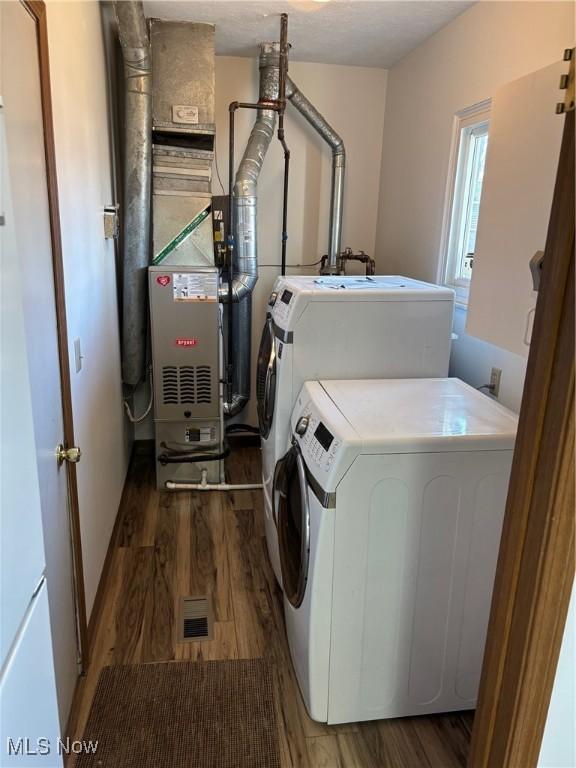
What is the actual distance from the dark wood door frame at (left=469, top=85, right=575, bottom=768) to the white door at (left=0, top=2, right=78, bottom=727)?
0.98 metres

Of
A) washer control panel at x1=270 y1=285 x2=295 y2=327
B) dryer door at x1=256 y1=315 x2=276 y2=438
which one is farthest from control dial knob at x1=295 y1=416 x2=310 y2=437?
washer control panel at x1=270 y1=285 x2=295 y2=327

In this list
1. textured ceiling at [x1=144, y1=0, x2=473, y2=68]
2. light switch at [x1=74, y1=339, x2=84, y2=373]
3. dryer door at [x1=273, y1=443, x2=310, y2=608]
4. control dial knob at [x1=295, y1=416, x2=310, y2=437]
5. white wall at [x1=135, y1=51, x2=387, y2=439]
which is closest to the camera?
dryer door at [x1=273, y1=443, x2=310, y2=608]

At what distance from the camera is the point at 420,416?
1.68 m

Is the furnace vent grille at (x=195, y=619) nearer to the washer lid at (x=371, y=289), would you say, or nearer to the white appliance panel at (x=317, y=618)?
the white appliance panel at (x=317, y=618)

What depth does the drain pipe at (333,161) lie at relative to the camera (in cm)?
326

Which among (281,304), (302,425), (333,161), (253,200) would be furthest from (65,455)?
(333,161)

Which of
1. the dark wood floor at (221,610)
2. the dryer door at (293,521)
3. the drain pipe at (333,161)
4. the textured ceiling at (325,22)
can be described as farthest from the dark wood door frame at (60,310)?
the drain pipe at (333,161)

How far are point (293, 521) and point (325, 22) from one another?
241cm

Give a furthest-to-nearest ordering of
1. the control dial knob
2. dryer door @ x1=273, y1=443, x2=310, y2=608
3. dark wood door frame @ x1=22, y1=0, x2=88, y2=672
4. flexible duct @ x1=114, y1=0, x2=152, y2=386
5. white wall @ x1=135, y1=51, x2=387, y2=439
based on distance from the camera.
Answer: white wall @ x1=135, y1=51, x2=387, y2=439 → flexible duct @ x1=114, y1=0, x2=152, y2=386 → the control dial knob → dryer door @ x1=273, y1=443, x2=310, y2=608 → dark wood door frame @ x1=22, y1=0, x2=88, y2=672

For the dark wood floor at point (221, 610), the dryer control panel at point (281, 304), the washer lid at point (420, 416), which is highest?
the dryer control panel at point (281, 304)

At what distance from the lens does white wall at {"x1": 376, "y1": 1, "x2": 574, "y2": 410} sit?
79.3 inches

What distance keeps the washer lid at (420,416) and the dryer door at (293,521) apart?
26cm

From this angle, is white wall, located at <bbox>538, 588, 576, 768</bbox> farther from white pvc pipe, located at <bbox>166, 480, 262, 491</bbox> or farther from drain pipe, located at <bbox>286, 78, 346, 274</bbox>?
drain pipe, located at <bbox>286, 78, 346, 274</bbox>

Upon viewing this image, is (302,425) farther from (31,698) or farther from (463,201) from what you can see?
(463,201)
